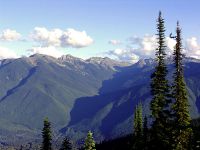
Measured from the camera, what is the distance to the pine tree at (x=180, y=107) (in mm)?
53094

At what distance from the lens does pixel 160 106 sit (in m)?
55.9

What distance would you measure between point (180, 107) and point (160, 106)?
2.88 meters

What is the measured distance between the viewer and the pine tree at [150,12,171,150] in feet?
180

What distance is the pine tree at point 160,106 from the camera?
180 feet

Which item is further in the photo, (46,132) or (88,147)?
(46,132)

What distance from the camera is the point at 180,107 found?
53906 mm

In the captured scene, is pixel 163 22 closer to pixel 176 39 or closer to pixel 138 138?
pixel 176 39

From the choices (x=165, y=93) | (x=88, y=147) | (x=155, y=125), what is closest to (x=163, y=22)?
(x=165, y=93)

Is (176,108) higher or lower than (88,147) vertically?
higher

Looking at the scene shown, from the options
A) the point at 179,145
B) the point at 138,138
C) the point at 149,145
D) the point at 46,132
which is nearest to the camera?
the point at 179,145

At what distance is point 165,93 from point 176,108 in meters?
3.21

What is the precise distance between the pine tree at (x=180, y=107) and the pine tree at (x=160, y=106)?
148 centimetres

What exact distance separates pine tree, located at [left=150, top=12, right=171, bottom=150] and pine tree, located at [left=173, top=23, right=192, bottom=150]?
148 centimetres

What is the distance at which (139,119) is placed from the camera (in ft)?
355
